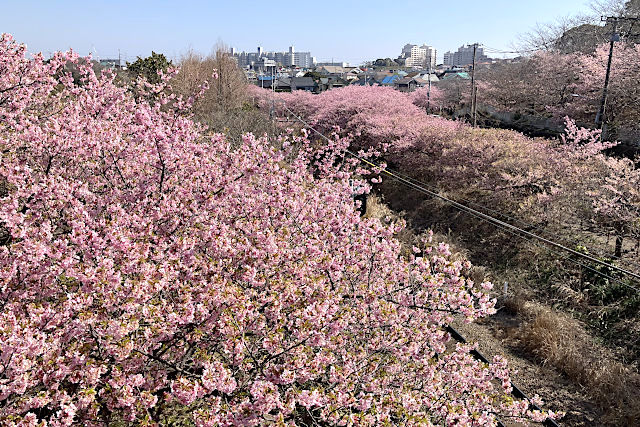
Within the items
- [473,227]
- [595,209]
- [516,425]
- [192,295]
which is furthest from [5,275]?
[473,227]

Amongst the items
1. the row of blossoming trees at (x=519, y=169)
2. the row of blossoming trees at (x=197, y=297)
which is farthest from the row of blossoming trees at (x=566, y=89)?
the row of blossoming trees at (x=197, y=297)

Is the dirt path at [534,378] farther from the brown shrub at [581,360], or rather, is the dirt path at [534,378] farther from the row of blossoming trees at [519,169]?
the row of blossoming trees at [519,169]

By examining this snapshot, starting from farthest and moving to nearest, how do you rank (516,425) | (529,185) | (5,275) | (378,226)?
1. (529,185)
2. (516,425)
3. (378,226)
4. (5,275)

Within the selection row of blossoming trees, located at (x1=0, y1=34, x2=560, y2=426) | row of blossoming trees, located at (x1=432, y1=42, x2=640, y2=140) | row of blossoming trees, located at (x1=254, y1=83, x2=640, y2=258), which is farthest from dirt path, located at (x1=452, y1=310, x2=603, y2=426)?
row of blossoming trees, located at (x1=432, y1=42, x2=640, y2=140)

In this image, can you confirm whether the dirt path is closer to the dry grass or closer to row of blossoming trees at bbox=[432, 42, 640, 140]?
A: the dry grass

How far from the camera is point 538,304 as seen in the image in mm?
11680

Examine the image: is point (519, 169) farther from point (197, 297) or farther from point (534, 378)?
point (197, 297)

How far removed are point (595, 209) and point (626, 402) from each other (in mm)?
5960

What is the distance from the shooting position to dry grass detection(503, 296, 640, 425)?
314 inches

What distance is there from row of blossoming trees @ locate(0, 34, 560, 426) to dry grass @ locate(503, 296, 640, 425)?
421 centimetres

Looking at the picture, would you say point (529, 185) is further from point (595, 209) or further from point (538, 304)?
point (538, 304)

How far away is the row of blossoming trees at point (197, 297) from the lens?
356 cm

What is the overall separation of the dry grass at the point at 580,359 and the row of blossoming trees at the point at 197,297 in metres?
4.21

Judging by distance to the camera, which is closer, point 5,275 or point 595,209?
point 5,275
